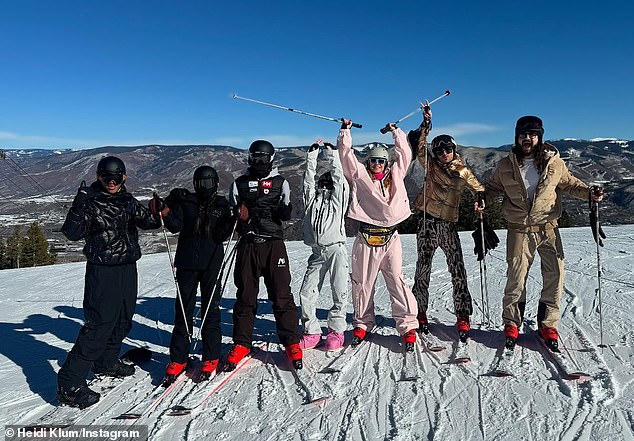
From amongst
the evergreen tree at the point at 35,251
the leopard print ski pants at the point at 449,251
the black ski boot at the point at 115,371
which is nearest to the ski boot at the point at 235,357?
the black ski boot at the point at 115,371

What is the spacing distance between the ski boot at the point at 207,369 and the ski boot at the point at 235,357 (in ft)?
0.48

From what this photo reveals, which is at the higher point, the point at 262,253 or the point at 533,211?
the point at 533,211

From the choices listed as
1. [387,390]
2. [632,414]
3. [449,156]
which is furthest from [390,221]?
[632,414]

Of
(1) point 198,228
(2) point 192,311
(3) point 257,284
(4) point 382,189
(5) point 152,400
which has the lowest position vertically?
(5) point 152,400

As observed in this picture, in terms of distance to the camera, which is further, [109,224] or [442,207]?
[442,207]

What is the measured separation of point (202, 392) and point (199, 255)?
1182mm

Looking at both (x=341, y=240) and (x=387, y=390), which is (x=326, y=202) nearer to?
(x=341, y=240)

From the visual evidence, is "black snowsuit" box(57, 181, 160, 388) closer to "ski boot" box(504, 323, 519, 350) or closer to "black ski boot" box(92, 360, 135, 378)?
"black ski boot" box(92, 360, 135, 378)

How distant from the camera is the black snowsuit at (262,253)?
4.51m

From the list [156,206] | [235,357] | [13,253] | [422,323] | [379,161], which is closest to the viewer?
[156,206]

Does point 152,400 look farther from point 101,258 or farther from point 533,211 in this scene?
point 533,211

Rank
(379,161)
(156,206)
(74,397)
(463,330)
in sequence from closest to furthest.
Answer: (74,397)
(156,206)
(379,161)
(463,330)

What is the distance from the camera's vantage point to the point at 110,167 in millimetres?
4035

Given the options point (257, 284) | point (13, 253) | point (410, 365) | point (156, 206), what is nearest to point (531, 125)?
point (410, 365)
